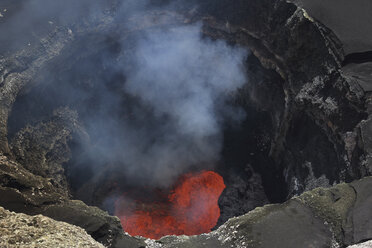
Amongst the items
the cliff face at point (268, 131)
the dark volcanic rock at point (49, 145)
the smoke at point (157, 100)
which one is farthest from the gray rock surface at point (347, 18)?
the dark volcanic rock at point (49, 145)

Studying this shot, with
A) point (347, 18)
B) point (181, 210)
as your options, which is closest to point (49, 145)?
point (181, 210)

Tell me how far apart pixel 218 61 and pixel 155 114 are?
564 centimetres

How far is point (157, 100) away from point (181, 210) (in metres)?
7.78

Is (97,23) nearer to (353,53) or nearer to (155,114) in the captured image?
(155,114)

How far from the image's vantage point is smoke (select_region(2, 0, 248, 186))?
18188 millimetres

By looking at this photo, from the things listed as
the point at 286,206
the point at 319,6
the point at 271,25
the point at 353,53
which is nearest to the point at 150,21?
the point at 271,25

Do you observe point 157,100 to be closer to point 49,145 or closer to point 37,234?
point 49,145

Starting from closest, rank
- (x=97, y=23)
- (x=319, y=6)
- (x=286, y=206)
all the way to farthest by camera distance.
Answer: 1. (x=286, y=206)
2. (x=319, y=6)
3. (x=97, y=23)

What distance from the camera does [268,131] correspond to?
16938 millimetres

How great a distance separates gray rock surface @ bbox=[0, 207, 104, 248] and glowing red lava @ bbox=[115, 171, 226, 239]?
9259 millimetres

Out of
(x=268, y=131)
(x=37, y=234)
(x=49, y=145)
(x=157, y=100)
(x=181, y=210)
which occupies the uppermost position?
(x=157, y=100)

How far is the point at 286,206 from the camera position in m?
7.96

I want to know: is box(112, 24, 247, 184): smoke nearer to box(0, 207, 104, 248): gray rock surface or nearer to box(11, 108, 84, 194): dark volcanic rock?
box(11, 108, 84, 194): dark volcanic rock

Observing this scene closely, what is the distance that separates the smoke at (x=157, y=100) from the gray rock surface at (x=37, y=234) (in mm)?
11177
